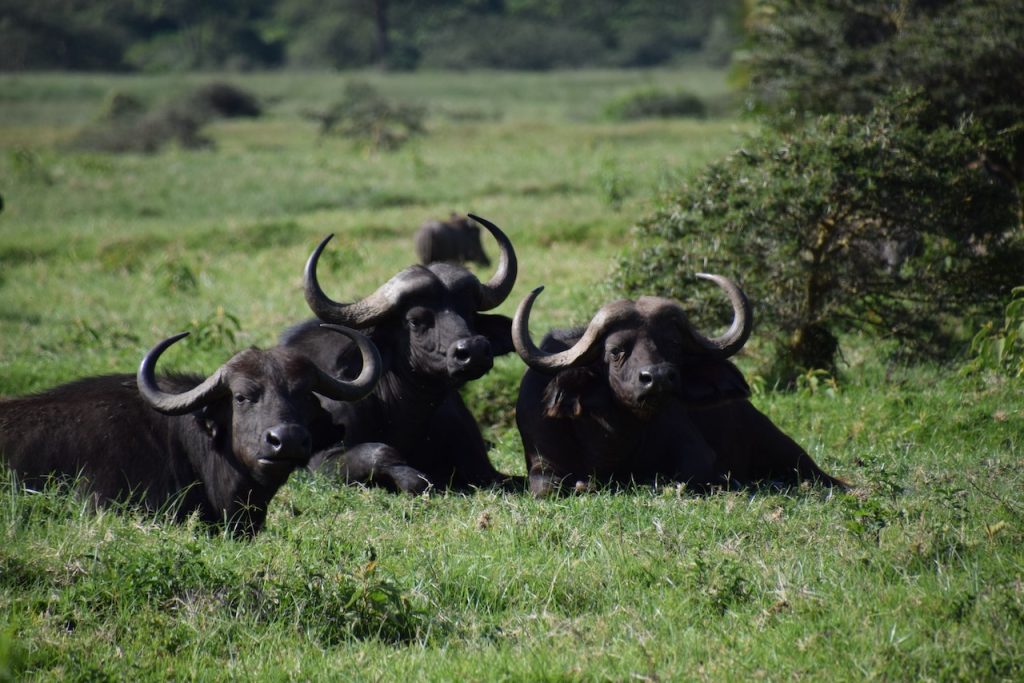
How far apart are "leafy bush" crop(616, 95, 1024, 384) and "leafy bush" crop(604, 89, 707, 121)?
1117 inches

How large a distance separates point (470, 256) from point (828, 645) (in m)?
10.8

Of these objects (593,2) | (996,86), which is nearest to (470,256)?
(996,86)

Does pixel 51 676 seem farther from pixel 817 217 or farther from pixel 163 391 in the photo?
pixel 817 217

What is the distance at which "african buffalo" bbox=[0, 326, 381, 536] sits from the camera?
572cm

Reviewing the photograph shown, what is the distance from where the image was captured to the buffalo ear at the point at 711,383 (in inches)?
266

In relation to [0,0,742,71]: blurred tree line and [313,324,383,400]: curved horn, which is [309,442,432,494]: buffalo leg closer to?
[313,324,383,400]: curved horn

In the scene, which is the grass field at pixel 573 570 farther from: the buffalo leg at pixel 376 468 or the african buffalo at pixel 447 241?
the african buffalo at pixel 447 241

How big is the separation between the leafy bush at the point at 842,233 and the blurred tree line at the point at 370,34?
63.0 m

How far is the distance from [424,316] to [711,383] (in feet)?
5.17

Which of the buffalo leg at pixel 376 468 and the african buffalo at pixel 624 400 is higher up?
the african buffalo at pixel 624 400

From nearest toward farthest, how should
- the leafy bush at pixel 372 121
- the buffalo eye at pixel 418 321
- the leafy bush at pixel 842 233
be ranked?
the buffalo eye at pixel 418 321, the leafy bush at pixel 842 233, the leafy bush at pixel 372 121

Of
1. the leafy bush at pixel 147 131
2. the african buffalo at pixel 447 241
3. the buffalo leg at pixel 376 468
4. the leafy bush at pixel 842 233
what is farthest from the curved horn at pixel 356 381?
the leafy bush at pixel 147 131

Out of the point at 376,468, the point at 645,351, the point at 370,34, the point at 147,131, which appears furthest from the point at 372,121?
the point at 370,34

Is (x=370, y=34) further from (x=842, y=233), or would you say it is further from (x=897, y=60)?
(x=842, y=233)
